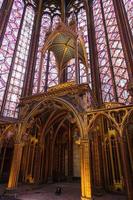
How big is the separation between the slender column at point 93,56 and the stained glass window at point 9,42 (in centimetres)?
611

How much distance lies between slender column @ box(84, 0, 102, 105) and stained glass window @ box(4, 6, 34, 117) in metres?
5.37

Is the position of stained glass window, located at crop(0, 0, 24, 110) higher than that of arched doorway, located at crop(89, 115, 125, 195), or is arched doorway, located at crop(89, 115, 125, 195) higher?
stained glass window, located at crop(0, 0, 24, 110)

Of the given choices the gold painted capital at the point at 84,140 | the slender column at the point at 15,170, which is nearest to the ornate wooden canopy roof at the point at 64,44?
the gold painted capital at the point at 84,140

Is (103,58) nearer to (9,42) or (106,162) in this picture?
(106,162)

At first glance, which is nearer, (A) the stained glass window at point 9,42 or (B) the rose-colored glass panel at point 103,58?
(B) the rose-colored glass panel at point 103,58

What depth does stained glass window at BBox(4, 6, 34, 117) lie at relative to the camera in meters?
11.0

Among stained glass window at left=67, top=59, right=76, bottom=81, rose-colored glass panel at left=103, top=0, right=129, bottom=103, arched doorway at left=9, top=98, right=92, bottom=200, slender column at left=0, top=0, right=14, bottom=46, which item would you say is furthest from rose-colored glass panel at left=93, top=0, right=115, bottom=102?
slender column at left=0, top=0, right=14, bottom=46

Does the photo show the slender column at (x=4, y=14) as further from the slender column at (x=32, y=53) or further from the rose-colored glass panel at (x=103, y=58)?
the rose-colored glass panel at (x=103, y=58)

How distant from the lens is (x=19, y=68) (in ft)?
40.6

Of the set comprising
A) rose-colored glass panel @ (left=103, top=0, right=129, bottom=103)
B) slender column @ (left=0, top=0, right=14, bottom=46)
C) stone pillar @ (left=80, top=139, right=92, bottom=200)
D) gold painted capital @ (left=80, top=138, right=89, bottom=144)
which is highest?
slender column @ (left=0, top=0, right=14, bottom=46)

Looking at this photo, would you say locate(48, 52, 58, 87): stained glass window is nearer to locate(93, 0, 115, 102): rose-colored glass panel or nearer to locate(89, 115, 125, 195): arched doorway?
locate(93, 0, 115, 102): rose-colored glass panel

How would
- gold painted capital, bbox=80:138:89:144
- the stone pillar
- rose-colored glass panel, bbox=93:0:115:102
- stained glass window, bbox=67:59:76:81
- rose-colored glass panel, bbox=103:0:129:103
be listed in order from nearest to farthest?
1. the stone pillar
2. gold painted capital, bbox=80:138:89:144
3. rose-colored glass panel, bbox=103:0:129:103
4. rose-colored glass panel, bbox=93:0:115:102
5. stained glass window, bbox=67:59:76:81

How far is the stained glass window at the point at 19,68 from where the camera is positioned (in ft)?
36.0

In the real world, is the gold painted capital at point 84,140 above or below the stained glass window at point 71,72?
below
